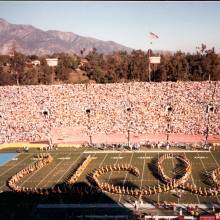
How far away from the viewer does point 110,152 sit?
39.4m

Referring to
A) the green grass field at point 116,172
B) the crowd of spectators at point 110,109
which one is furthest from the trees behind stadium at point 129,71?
the green grass field at point 116,172

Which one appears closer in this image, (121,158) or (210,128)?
(121,158)

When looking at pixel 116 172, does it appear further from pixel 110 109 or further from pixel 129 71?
pixel 129 71

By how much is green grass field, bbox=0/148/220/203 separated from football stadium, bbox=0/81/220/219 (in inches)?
3.2

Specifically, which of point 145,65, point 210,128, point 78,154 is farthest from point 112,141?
point 145,65

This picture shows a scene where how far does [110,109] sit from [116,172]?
20.4 meters

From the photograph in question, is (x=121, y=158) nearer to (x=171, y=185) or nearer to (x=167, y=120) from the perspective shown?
(x=171, y=185)

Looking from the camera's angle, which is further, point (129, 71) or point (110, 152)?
point (129, 71)

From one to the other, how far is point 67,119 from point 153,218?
3077 cm

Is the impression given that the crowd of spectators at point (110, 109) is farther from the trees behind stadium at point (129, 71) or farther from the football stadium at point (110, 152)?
the trees behind stadium at point (129, 71)

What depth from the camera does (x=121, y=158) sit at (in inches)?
1451

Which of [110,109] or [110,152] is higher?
[110,109]

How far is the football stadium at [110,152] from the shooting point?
84.6ft

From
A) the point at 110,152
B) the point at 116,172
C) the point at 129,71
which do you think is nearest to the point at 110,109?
the point at 110,152
